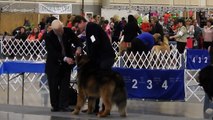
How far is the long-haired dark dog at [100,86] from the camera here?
9453mm

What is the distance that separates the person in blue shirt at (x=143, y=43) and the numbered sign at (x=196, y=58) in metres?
1.96

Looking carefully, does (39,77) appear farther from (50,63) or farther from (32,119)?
(32,119)

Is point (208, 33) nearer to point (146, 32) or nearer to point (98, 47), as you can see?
point (146, 32)

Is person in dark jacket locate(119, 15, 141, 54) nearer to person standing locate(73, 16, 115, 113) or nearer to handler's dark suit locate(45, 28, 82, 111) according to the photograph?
handler's dark suit locate(45, 28, 82, 111)

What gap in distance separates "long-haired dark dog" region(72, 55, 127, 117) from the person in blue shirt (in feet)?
17.6

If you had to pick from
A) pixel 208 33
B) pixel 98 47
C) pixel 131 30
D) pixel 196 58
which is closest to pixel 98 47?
pixel 98 47

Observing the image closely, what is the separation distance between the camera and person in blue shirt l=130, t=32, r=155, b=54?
15.0 metres

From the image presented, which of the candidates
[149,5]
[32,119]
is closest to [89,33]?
[32,119]

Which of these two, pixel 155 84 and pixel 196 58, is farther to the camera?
pixel 196 58

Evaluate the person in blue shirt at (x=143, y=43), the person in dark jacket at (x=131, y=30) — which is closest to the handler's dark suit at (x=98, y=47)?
the person in blue shirt at (x=143, y=43)

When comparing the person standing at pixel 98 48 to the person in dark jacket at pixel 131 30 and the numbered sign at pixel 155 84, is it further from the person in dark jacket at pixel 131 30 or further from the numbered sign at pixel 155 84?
the person in dark jacket at pixel 131 30

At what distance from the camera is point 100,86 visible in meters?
9.49

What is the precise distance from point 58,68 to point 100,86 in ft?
3.94

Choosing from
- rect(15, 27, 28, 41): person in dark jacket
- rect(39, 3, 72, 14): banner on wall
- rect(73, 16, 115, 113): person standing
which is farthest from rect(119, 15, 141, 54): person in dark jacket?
rect(39, 3, 72, 14): banner on wall
